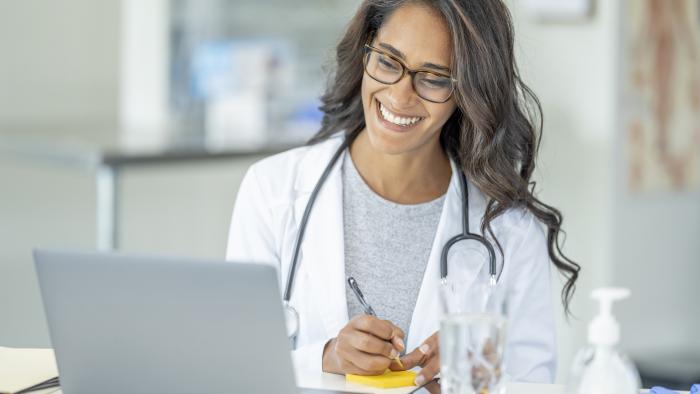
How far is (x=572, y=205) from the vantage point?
171 inches

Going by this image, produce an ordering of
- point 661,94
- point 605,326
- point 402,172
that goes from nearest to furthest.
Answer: point 605,326, point 402,172, point 661,94

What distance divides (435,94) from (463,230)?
0.26 m

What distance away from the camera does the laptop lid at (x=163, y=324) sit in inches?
53.1

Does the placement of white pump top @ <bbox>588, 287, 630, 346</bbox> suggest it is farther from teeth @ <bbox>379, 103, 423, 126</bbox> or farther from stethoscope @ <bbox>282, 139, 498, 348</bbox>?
teeth @ <bbox>379, 103, 423, 126</bbox>

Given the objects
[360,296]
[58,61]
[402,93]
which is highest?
[58,61]

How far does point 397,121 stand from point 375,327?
0.40 meters

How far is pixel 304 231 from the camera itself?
6.70 feet

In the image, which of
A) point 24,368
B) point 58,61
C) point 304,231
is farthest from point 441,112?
point 58,61

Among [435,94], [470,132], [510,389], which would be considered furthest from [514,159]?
[510,389]

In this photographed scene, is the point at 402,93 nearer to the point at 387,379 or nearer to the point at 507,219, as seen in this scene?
the point at 507,219

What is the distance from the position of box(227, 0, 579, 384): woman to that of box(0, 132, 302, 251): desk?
183 centimetres

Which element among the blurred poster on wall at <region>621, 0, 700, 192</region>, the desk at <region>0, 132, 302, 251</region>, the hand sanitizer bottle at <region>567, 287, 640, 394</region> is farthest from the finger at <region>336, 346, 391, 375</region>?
the blurred poster on wall at <region>621, 0, 700, 192</region>

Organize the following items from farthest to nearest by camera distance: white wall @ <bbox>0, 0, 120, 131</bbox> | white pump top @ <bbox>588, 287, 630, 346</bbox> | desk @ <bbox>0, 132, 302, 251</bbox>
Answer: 1. white wall @ <bbox>0, 0, 120, 131</bbox>
2. desk @ <bbox>0, 132, 302, 251</bbox>
3. white pump top @ <bbox>588, 287, 630, 346</bbox>

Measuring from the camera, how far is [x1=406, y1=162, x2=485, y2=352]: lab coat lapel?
1.97 meters
